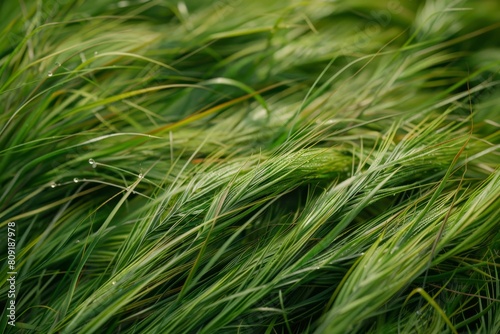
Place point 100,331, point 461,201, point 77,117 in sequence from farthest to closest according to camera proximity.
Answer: point 77,117, point 461,201, point 100,331

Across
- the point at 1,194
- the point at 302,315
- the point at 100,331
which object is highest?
the point at 1,194

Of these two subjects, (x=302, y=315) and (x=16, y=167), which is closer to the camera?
(x=302, y=315)

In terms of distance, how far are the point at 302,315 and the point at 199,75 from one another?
0.69 metres

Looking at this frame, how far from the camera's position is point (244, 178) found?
1004mm

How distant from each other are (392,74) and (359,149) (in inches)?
9.6

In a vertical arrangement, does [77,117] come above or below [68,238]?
above

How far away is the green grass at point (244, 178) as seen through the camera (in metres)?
0.92

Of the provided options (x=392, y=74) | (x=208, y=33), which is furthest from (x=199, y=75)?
(x=392, y=74)

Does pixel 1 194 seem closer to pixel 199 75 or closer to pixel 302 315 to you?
pixel 199 75

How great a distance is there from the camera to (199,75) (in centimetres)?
135

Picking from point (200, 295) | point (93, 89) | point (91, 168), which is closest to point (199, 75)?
point (93, 89)

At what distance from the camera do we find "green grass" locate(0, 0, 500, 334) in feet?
3.03

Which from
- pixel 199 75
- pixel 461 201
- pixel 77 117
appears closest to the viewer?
pixel 461 201

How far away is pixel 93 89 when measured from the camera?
4.08ft
